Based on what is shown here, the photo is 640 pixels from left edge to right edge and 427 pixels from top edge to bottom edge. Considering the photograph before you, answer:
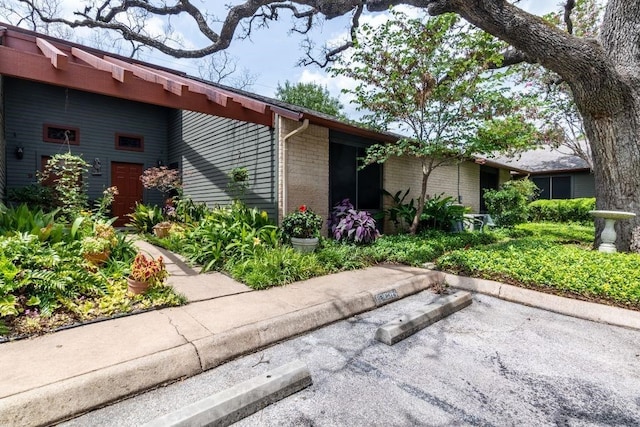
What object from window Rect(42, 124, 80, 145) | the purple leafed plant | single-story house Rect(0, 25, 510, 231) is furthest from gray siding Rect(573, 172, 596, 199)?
window Rect(42, 124, 80, 145)

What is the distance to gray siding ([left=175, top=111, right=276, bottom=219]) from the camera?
7051 millimetres

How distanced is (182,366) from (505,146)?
7.36 meters

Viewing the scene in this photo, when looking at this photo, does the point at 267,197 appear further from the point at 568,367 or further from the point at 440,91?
Result: the point at 568,367

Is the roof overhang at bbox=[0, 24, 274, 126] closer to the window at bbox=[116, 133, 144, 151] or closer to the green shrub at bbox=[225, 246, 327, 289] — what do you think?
the green shrub at bbox=[225, 246, 327, 289]

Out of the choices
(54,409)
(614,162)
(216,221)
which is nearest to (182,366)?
(54,409)

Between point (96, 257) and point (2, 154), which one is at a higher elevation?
point (2, 154)

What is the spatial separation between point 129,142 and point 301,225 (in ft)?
25.3

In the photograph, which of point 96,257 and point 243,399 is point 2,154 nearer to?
point 96,257

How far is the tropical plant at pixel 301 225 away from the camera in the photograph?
6.01m

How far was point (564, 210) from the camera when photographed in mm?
14555

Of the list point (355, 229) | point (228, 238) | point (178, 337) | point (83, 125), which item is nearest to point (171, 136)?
point (83, 125)

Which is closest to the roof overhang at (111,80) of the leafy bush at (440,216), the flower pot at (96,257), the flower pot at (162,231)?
the flower pot at (96,257)

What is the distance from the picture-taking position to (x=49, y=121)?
29.0 feet

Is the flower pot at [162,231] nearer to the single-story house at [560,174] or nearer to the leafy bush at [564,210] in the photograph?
the single-story house at [560,174]
